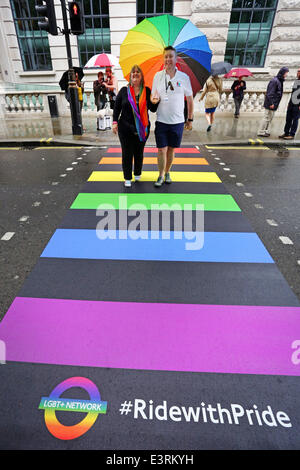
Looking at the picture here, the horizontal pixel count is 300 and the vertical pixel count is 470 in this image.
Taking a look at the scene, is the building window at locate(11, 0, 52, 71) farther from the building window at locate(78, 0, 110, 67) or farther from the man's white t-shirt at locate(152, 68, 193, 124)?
the man's white t-shirt at locate(152, 68, 193, 124)

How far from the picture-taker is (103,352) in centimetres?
194

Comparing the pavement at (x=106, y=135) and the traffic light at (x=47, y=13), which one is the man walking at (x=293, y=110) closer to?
the pavement at (x=106, y=135)

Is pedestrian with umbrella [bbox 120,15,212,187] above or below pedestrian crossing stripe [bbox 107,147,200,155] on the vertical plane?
above

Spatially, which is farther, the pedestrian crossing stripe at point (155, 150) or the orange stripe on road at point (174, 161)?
the pedestrian crossing stripe at point (155, 150)

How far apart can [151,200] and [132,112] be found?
4.52 ft

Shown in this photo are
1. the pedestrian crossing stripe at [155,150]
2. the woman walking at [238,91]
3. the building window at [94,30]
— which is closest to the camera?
the pedestrian crossing stripe at [155,150]

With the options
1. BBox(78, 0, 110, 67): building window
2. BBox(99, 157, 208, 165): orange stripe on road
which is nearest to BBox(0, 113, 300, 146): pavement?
BBox(99, 157, 208, 165): orange stripe on road

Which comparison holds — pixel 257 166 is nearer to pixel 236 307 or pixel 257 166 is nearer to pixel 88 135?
pixel 236 307

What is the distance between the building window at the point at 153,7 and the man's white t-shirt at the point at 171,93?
45.5ft

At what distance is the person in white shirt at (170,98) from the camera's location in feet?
12.9

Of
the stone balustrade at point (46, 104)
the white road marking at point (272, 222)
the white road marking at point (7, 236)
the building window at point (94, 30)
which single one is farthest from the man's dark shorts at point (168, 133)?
the building window at point (94, 30)

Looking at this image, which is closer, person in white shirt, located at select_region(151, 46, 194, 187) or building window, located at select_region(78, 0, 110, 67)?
person in white shirt, located at select_region(151, 46, 194, 187)

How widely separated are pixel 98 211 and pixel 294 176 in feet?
13.6

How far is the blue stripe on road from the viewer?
9.89 feet
